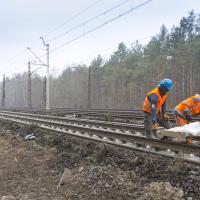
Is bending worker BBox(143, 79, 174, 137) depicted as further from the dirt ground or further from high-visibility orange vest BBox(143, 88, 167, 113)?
the dirt ground

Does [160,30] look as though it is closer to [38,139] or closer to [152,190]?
[38,139]

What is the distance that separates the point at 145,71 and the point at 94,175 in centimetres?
4445

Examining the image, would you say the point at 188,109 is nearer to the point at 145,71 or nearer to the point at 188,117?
the point at 188,117

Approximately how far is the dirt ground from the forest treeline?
27027 mm

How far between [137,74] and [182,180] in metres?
45.9

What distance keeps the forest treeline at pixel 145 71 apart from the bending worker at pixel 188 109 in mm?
26853

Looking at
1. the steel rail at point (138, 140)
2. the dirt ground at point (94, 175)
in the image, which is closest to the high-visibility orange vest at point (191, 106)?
the steel rail at point (138, 140)

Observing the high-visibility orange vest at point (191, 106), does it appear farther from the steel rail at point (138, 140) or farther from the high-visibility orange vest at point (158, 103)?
the steel rail at point (138, 140)

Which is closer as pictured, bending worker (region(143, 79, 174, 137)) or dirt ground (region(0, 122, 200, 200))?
dirt ground (region(0, 122, 200, 200))

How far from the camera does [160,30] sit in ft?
170

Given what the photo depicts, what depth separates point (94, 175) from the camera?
579 cm

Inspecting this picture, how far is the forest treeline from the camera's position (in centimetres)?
4181

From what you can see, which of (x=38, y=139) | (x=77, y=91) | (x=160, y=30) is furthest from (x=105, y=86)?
(x=38, y=139)

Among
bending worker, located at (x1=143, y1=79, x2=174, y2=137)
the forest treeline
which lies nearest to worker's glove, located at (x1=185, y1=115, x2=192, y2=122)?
bending worker, located at (x1=143, y1=79, x2=174, y2=137)
